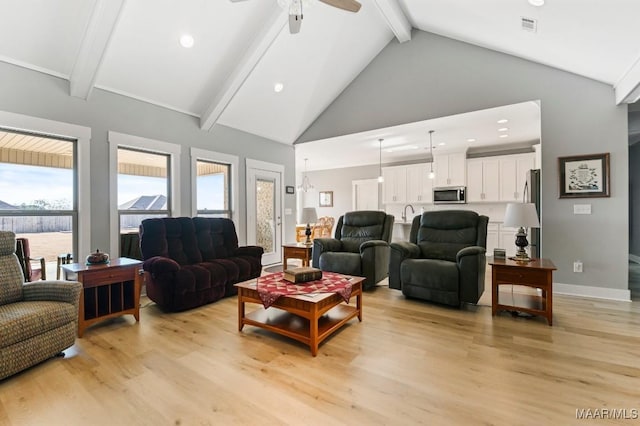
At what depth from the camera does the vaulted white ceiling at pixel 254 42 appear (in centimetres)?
282

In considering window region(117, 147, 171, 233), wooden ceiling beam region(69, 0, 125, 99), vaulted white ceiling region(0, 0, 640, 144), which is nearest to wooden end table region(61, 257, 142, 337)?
window region(117, 147, 171, 233)

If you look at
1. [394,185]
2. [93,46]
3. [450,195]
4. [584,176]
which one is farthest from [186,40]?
[450,195]

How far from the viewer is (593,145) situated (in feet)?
12.0

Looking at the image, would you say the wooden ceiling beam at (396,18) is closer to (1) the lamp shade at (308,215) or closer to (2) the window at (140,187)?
(1) the lamp shade at (308,215)

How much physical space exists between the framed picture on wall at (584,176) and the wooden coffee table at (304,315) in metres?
3.04

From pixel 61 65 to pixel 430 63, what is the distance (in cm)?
Answer: 471

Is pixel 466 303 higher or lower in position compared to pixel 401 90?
lower

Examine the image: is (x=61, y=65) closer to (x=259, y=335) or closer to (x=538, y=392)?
(x=259, y=335)

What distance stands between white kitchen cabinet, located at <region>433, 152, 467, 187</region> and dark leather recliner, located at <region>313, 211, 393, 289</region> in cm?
327

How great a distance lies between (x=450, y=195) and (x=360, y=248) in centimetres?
391

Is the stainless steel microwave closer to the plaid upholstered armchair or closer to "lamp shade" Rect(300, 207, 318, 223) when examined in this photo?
"lamp shade" Rect(300, 207, 318, 223)

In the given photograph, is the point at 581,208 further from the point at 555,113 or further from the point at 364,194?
the point at 364,194

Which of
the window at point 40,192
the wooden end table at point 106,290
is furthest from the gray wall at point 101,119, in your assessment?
the wooden end table at point 106,290

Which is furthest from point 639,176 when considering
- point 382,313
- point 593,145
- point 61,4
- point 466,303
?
point 61,4
